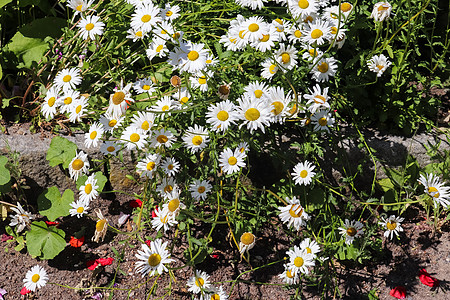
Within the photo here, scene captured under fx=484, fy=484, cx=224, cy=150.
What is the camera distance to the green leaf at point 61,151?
8.96 feet

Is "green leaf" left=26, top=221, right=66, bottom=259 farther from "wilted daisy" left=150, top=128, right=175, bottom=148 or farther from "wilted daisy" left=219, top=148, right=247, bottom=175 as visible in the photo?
"wilted daisy" left=219, top=148, right=247, bottom=175

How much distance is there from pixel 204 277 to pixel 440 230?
4.78 ft

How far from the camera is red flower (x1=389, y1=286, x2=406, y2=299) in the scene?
2.56 metres

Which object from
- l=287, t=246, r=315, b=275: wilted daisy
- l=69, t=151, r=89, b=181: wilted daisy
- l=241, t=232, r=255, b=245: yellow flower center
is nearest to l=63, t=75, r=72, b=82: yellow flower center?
l=69, t=151, r=89, b=181: wilted daisy

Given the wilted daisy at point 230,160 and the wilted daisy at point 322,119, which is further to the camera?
the wilted daisy at point 322,119

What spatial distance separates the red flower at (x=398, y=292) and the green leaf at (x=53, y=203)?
1.85 meters

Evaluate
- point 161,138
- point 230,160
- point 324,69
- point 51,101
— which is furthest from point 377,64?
point 51,101

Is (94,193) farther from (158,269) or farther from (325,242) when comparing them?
(325,242)

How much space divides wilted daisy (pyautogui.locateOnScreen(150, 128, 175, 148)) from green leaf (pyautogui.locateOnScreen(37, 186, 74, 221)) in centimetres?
73

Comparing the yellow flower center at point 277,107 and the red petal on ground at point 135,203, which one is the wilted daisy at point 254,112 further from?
the red petal on ground at point 135,203

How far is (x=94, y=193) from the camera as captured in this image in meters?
2.49

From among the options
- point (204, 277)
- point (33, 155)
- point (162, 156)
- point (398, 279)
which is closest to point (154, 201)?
point (162, 156)

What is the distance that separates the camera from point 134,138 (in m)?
2.35

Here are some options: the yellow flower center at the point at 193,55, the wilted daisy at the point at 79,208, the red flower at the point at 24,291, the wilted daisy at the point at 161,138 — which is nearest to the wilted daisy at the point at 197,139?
the wilted daisy at the point at 161,138
